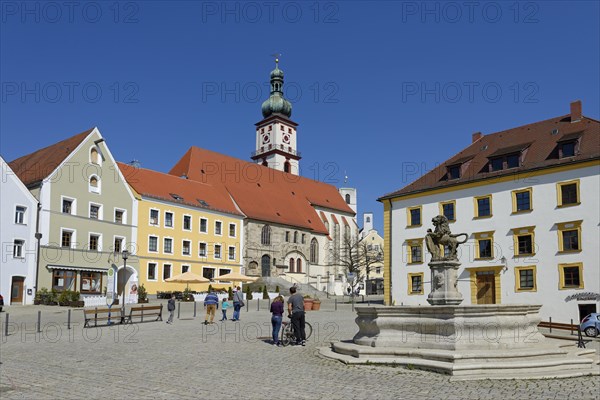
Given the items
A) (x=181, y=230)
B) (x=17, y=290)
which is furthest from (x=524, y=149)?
(x=17, y=290)

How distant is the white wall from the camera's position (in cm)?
3075

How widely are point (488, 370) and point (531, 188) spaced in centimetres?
2427

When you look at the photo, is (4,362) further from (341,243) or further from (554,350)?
(341,243)

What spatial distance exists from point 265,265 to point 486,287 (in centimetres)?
3321

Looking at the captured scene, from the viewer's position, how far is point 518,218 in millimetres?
33750

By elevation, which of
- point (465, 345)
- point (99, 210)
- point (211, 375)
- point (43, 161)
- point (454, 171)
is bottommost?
point (211, 375)

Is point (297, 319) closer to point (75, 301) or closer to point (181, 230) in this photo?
point (75, 301)

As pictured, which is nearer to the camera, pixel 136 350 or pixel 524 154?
pixel 136 350

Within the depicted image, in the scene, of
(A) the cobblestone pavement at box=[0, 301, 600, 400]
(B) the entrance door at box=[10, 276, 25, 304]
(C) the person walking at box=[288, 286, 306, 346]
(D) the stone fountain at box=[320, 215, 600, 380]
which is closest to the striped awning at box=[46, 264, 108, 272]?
(B) the entrance door at box=[10, 276, 25, 304]

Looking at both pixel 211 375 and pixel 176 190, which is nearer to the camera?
pixel 211 375

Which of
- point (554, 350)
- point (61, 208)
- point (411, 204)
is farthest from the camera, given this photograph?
point (61, 208)

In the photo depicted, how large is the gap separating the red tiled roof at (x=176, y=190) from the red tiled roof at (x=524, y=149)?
847 inches

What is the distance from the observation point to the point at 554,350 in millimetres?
12586

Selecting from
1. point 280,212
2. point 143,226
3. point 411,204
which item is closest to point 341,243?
point 280,212
